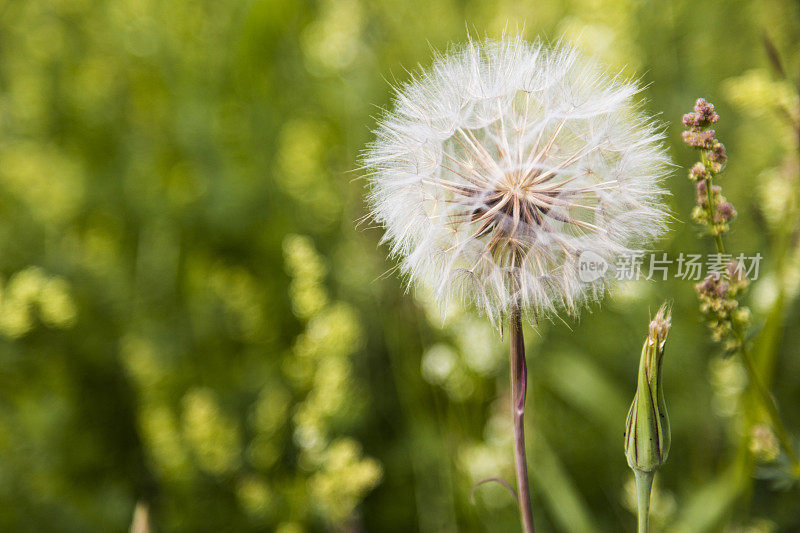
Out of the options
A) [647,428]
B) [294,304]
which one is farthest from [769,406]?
[294,304]

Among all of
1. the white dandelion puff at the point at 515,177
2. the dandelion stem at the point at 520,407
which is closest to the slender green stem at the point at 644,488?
the dandelion stem at the point at 520,407

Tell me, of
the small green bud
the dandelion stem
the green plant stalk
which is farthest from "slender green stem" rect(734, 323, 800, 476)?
the dandelion stem

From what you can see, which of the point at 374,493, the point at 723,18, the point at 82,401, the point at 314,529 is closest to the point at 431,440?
the point at 374,493

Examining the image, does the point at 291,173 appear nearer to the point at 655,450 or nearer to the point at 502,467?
the point at 502,467

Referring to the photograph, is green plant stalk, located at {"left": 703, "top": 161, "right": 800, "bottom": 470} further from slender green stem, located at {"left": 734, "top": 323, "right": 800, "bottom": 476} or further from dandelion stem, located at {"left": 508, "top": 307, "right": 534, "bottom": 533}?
dandelion stem, located at {"left": 508, "top": 307, "right": 534, "bottom": 533}

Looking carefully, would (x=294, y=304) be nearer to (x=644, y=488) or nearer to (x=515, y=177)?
(x=515, y=177)
